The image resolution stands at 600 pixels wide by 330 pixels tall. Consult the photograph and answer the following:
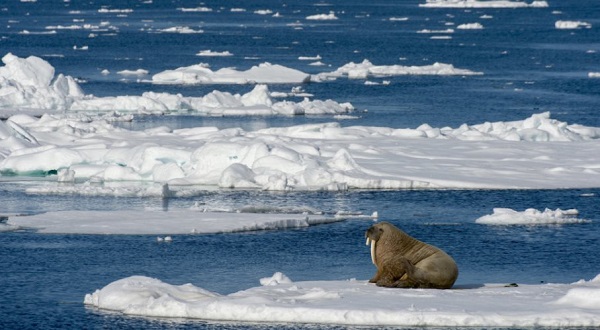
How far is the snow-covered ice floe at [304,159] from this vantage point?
34344mm

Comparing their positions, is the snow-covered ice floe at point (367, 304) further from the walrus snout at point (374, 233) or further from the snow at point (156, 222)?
the snow at point (156, 222)

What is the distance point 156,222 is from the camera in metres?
28.6

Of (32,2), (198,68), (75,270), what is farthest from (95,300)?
(32,2)

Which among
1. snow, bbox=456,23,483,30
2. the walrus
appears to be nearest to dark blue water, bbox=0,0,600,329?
snow, bbox=456,23,483,30

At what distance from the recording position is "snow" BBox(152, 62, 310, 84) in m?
66.6

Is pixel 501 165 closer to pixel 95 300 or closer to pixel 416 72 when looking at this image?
pixel 95 300

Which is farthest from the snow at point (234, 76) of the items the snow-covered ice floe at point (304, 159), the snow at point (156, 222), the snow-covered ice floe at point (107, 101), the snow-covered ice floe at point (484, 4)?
the snow-covered ice floe at point (484, 4)

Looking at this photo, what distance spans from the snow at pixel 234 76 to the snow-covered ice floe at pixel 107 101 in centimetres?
1129

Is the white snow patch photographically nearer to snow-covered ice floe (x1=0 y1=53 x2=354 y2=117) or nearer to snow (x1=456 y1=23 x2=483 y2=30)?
snow-covered ice floe (x1=0 y1=53 x2=354 y2=117)

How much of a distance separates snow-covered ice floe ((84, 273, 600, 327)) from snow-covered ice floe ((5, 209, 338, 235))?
7.76 m

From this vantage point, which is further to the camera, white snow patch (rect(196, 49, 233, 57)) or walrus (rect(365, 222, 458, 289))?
white snow patch (rect(196, 49, 233, 57))

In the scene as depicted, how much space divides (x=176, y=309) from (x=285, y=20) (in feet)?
386

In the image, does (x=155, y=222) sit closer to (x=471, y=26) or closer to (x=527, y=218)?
(x=527, y=218)

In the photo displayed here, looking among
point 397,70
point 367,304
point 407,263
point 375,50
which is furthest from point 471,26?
point 367,304
